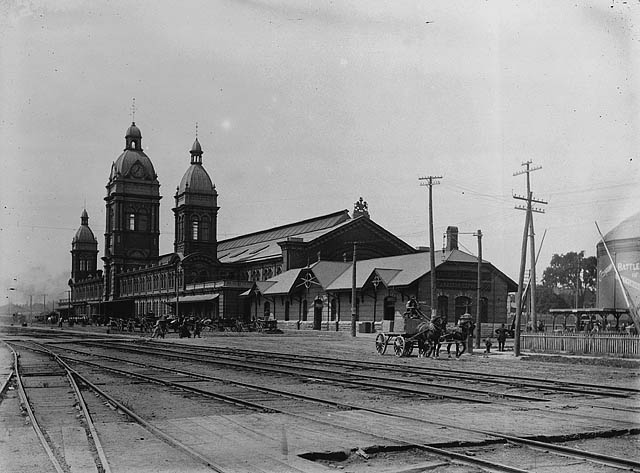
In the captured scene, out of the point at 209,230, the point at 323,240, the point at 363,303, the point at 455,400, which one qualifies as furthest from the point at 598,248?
the point at 209,230

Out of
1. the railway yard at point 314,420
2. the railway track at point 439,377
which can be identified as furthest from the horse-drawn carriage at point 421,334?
the railway yard at point 314,420

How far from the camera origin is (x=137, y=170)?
114 metres

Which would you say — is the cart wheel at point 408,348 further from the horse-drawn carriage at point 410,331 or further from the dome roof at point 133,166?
the dome roof at point 133,166

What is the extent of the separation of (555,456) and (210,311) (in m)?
75.5

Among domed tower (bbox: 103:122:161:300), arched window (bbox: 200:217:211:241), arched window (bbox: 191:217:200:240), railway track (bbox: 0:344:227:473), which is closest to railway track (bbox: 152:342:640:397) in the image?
railway track (bbox: 0:344:227:473)

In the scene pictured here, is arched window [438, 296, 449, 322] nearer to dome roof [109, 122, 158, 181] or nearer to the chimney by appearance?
the chimney

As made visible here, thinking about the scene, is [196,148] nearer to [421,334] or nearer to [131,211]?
[131,211]

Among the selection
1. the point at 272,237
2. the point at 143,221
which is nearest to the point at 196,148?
the point at 272,237

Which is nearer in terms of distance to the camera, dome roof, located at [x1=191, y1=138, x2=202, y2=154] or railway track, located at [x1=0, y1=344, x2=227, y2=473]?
railway track, located at [x1=0, y1=344, x2=227, y2=473]

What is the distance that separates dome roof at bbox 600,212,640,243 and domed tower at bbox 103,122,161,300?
261 ft

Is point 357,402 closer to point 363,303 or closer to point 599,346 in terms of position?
point 599,346

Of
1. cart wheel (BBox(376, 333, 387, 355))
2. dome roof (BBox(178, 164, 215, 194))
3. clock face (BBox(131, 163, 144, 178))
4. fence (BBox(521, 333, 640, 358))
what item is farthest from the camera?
clock face (BBox(131, 163, 144, 178))

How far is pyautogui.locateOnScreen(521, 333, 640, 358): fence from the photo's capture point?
27656 mm

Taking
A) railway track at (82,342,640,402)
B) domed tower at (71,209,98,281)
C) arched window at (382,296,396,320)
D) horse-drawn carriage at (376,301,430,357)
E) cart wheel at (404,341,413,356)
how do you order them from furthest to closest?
domed tower at (71,209,98,281) < arched window at (382,296,396,320) < cart wheel at (404,341,413,356) < horse-drawn carriage at (376,301,430,357) < railway track at (82,342,640,402)
